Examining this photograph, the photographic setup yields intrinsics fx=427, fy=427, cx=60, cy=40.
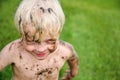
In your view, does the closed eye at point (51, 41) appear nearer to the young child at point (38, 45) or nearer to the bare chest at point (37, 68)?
the young child at point (38, 45)

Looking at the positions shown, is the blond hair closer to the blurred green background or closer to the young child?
the young child

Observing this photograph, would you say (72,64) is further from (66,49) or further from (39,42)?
(39,42)

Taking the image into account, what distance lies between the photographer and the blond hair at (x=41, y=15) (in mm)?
1830

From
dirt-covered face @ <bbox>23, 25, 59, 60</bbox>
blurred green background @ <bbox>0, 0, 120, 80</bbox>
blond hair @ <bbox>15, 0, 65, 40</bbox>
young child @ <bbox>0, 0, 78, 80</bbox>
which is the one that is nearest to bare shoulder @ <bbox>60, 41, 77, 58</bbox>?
young child @ <bbox>0, 0, 78, 80</bbox>

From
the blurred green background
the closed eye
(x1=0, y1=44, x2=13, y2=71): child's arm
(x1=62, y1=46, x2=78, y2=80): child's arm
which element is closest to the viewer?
the closed eye

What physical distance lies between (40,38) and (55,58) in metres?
0.35

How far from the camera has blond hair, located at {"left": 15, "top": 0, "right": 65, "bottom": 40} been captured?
1830 millimetres

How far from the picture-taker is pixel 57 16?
6.11 ft

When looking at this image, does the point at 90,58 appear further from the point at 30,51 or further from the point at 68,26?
the point at 30,51

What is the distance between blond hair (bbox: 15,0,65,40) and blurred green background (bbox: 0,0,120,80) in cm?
114

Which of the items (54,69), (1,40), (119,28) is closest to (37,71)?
(54,69)

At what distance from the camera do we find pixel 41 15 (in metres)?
1.83

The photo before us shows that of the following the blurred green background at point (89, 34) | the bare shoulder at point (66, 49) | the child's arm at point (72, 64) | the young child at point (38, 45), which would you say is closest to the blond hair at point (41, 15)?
the young child at point (38, 45)

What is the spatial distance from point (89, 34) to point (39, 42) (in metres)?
1.76
